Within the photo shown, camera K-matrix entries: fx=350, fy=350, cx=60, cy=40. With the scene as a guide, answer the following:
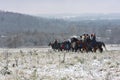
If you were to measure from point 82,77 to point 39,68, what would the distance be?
3.21 meters

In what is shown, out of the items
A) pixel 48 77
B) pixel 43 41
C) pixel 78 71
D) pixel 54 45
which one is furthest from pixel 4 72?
pixel 43 41

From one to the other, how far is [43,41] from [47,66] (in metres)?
137

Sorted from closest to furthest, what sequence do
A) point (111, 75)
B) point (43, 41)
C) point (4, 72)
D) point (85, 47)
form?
point (111, 75) → point (4, 72) → point (85, 47) → point (43, 41)

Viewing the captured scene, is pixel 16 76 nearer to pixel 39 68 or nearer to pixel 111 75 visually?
pixel 39 68

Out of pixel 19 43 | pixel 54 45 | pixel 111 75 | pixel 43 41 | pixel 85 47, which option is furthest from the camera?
pixel 43 41

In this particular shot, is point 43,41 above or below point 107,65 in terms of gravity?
below

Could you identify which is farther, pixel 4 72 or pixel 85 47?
pixel 85 47

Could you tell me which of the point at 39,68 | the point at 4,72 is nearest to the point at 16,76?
the point at 4,72

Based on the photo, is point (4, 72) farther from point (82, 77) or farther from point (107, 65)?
point (107, 65)

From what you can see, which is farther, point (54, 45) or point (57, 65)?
point (54, 45)

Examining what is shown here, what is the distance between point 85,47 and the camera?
3195 centimetres

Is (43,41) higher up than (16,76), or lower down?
lower down

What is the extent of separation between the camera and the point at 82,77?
1405 cm

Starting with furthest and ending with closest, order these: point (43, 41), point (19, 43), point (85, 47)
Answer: point (43, 41)
point (19, 43)
point (85, 47)
